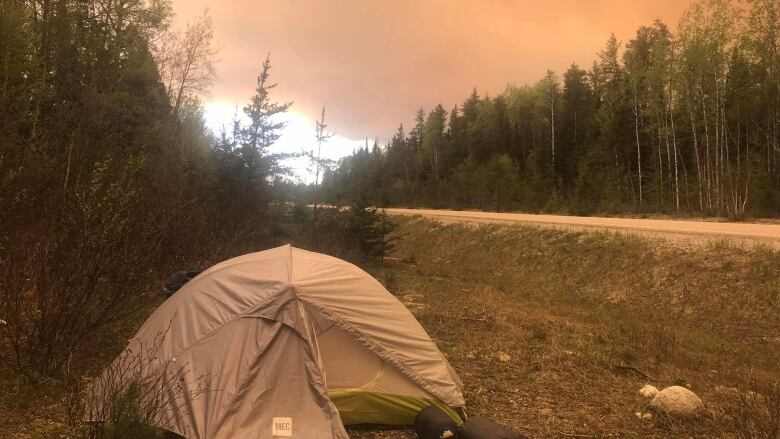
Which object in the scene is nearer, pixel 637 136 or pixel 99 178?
pixel 99 178

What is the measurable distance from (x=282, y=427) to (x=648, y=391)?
14.4 feet

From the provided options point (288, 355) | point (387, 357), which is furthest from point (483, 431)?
point (288, 355)

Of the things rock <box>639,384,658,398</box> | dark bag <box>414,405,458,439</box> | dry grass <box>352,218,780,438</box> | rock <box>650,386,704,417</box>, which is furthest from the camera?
rock <box>639,384,658,398</box>

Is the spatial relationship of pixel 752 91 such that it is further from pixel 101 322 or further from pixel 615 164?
pixel 101 322

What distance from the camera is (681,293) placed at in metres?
11.5

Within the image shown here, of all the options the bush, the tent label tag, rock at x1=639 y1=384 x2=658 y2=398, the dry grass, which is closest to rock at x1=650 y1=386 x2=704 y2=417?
the dry grass

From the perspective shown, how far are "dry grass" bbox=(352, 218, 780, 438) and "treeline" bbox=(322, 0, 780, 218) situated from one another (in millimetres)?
7415

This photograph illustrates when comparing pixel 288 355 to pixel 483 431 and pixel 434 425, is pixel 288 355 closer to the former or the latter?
pixel 434 425

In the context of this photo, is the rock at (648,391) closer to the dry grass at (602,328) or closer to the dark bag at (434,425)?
the dry grass at (602,328)

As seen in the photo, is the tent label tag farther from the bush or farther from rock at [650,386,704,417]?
the bush

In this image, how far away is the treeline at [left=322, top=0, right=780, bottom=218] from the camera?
957 inches

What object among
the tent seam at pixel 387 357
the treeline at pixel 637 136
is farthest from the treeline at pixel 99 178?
the treeline at pixel 637 136

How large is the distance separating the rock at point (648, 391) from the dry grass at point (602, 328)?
16 centimetres

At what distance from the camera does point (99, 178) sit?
5.91 metres
